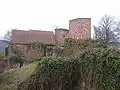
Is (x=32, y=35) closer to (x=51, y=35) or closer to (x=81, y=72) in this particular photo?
(x=51, y=35)

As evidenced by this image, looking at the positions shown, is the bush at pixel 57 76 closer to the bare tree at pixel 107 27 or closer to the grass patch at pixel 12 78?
the grass patch at pixel 12 78

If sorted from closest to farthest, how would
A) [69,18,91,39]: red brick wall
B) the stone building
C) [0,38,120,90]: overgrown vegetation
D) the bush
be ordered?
[0,38,120,90]: overgrown vegetation → the bush → [69,18,91,39]: red brick wall → the stone building

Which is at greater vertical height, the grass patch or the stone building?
the stone building

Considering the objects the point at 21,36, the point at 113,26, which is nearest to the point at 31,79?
the point at 21,36

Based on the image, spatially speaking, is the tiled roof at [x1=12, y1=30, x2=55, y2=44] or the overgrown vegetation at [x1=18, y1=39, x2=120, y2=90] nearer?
the overgrown vegetation at [x1=18, y1=39, x2=120, y2=90]

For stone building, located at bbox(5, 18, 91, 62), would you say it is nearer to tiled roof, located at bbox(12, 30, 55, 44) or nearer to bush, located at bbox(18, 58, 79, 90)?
tiled roof, located at bbox(12, 30, 55, 44)

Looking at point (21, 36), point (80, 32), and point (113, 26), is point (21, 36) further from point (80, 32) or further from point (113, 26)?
point (113, 26)

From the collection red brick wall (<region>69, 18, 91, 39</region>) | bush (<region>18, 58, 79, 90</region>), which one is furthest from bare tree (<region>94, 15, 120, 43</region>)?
bush (<region>18, 58, 79, 90</region>)

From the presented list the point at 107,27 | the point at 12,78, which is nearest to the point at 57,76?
the point at 12,78

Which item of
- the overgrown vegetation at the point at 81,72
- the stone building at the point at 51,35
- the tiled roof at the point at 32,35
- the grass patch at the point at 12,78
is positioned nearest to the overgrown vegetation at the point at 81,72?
the overgrown vegetation at the point at 81,72

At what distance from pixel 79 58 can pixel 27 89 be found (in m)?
2.61

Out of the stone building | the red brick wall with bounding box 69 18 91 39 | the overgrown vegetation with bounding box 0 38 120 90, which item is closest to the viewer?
the overgrown vegetation with bounding box 0 38 120 90

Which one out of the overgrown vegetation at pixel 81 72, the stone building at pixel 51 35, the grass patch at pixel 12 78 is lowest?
the grass patch at pixel 12 78

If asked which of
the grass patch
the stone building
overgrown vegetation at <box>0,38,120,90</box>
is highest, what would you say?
the stone building
